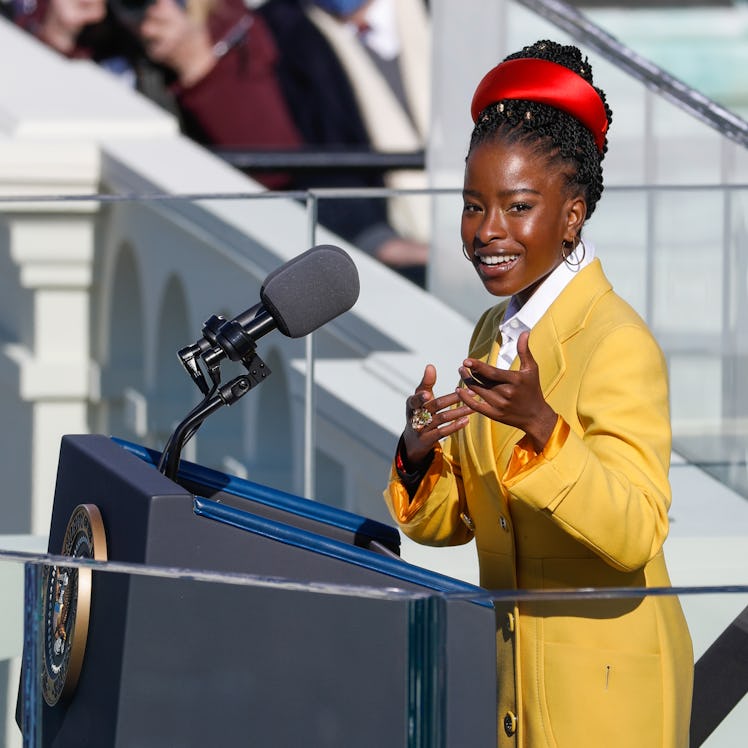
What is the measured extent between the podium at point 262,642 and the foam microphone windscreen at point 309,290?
0.69 feet

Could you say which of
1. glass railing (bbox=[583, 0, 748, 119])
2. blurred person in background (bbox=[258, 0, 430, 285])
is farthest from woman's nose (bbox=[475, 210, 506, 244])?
glass railing (bbox=[583, 0, 748, 119])

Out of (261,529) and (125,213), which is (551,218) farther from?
(125,213)

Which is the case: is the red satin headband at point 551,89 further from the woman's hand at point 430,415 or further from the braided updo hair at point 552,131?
the woman's hand at point 430,415

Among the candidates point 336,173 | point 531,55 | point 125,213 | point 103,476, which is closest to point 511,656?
point 103,476

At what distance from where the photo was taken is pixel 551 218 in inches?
78.2

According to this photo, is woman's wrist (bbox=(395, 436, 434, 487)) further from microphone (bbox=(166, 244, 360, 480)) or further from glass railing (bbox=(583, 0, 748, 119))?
glass railing (bbox=(583, 0, 748, 119))

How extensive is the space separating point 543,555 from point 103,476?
0.48 meters

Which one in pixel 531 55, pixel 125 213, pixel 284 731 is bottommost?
pixel 284 731

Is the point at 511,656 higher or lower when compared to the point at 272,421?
lower

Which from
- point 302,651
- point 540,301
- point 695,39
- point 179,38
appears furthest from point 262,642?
point 695,39

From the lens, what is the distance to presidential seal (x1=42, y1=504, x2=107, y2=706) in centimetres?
181

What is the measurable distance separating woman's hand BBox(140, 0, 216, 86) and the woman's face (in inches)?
159

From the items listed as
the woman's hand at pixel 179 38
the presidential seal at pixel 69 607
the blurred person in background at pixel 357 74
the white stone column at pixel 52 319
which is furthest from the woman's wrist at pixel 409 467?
the woman's hand at pixel 179 38

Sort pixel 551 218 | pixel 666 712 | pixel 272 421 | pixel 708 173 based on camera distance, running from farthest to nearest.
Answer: pixel 708 173
pixel 272 421
pixel 551 218
pixel 666 712
